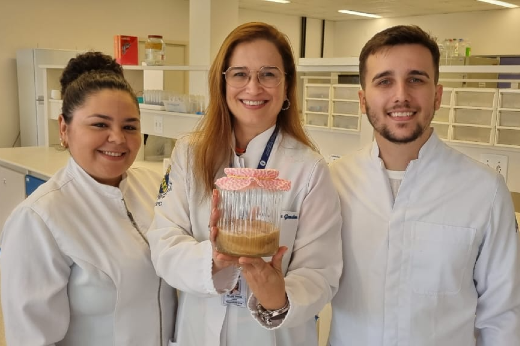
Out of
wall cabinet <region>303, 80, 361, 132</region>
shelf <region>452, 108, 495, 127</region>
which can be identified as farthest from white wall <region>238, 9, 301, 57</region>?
shelf <region>452, 108, 495, 127</region>

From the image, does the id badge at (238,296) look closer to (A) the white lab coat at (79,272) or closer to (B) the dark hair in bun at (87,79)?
(A) the white lab coat at (79,272)

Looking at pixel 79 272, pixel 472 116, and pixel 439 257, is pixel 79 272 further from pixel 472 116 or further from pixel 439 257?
pixel 472 116

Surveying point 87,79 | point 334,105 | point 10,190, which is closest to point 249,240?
point 87,79

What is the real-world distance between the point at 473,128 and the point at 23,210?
2100 millimetres

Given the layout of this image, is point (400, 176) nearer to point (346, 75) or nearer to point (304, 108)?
point (304, 108)

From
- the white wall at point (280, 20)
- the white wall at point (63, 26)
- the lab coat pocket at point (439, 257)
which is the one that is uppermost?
the white wall at point (280, 20)

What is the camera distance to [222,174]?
1311mm

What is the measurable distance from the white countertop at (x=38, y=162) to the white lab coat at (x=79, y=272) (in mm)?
2015

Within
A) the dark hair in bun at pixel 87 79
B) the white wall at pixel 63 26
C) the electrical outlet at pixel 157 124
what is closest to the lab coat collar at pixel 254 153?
the dark hair in bun at pixel 87 79

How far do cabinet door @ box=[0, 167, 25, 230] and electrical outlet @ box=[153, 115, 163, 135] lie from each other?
116cm

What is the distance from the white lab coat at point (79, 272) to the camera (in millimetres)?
1196

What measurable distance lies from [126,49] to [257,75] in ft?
9.25

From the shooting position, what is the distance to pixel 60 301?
48.6 inches

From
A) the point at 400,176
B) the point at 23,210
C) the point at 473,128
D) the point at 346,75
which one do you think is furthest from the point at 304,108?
the point at 23,210
